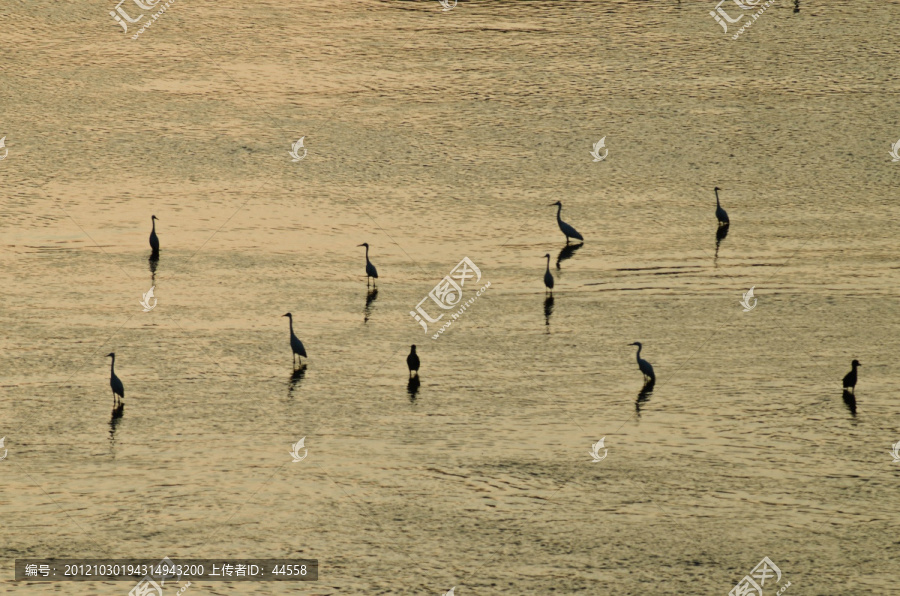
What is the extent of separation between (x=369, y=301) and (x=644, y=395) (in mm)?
9032

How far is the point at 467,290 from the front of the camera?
1363 inches

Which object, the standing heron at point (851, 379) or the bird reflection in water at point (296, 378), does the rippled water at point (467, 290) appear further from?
the standing heron at point (851, 379)

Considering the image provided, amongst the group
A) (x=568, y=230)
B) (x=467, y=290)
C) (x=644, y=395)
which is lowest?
(x=644, y=395)

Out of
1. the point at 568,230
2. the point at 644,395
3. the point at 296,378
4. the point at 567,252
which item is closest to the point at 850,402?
the point at 644,395

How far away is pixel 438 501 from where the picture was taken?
2278 cm

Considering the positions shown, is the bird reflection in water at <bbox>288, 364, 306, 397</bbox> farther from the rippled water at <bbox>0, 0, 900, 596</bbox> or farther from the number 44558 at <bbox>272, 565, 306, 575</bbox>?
the number 44558 at <bbox>272, 565, 306, 575</bbox>

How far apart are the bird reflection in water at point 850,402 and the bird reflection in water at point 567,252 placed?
11.3 metres

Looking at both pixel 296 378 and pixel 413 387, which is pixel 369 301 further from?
pixel 413 387

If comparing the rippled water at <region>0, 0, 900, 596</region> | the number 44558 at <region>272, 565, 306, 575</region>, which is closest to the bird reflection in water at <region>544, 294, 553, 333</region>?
the rippled water at <region>0, 0, 900, 596</region>

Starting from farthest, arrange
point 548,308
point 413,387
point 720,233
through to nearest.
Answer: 1. point 720,233
2. point 548,308
3. point 413,387

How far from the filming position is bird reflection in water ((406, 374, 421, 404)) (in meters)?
27.3

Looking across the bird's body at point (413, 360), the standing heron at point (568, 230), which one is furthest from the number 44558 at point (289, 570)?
the standing heron at point (568, 230)

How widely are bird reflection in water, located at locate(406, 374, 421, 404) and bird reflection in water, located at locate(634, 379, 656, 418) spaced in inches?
185

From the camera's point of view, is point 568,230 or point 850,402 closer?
point 850,402
